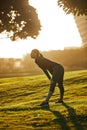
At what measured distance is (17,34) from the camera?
806 inches

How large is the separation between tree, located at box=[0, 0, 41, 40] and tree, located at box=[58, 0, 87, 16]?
295 centimetres

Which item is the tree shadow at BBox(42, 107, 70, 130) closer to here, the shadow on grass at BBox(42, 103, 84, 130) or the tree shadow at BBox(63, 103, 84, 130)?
the shadow on grass at BBox(42, 103, 84, 130)

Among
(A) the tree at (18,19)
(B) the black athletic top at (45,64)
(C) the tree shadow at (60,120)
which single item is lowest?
(C) the tree shadow at (60,120)

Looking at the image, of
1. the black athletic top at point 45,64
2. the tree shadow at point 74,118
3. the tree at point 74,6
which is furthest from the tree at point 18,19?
the tree shadow at point 74,118

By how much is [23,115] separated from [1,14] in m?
7.06

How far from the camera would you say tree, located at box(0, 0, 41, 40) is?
17.8 m

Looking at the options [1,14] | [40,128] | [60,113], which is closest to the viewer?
[40,128]

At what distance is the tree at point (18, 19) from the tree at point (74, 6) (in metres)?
2.95

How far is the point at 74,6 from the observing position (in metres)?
15.1

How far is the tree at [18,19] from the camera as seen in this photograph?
1780cm

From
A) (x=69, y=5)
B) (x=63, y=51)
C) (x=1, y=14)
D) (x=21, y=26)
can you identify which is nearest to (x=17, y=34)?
(x=21, y=26)

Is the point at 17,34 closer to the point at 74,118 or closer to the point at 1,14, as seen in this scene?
the point at 1,14

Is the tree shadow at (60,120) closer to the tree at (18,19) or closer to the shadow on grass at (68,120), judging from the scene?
the shadow on grass at (68,120)

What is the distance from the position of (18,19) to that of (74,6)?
4987 millimetres
